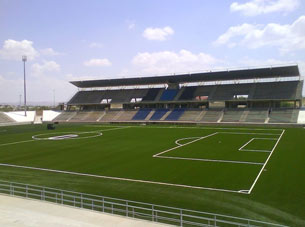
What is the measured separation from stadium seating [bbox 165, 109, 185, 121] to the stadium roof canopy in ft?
33.4

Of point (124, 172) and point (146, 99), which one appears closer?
point (124, 172)

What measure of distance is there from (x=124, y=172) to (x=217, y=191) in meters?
8.81

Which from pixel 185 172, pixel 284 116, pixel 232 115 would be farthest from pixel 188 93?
pixel 185 172

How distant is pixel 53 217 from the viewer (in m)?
13.3

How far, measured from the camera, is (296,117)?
61.4 metres

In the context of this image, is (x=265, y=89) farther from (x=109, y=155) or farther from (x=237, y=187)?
(x=237, y=187)

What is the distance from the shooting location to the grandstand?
67.0 metres

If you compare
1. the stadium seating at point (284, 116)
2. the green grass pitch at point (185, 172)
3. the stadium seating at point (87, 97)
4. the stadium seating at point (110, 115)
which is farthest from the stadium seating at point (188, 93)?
the green grass pitch at point (185, 172)

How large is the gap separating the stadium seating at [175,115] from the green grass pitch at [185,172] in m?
33.0

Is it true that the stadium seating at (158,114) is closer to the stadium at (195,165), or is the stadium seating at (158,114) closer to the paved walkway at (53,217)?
the stadium at (195,165)

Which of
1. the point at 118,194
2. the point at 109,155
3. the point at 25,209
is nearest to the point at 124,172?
the point at 118,194

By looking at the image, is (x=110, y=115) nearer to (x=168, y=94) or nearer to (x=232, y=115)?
(x=168, y=94)

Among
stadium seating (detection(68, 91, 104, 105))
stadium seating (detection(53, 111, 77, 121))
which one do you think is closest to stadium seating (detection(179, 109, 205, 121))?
stadium seating (detection(68, 91, 104, 105))

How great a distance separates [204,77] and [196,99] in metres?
6.50
